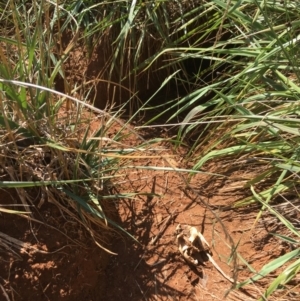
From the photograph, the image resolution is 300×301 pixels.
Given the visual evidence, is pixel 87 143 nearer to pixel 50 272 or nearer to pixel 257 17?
pixel 50 272

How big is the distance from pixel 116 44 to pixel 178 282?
905mm

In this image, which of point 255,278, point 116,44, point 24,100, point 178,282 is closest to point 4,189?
point 24,100

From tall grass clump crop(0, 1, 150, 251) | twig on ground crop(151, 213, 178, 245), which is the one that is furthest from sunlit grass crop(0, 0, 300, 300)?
twig on ground crop(151, 213, 178, 245)

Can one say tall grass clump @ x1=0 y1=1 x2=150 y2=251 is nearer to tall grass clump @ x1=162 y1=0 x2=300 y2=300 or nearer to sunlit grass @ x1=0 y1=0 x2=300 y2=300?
sunlit grass @ x1=0 y1=0 x2=300 y2=300

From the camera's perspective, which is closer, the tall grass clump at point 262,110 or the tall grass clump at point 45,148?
the tall grass clump at point 45,148

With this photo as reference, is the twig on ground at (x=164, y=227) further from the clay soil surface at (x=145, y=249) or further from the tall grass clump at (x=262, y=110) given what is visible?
the tall grass clump at (x=262, y=110)

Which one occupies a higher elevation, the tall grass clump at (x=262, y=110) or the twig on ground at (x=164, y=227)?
the tall grass clump at (x=262, y=110)

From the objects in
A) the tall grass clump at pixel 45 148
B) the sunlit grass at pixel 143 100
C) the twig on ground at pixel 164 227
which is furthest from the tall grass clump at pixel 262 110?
the tall grass clump at pixel 45 148

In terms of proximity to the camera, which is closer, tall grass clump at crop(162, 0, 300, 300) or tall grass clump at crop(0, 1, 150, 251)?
tall grass clump at crop(0, 1, 150, 251)

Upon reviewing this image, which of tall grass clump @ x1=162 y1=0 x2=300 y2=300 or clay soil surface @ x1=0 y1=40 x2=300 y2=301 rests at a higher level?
tall grass clump @ x1=162 y1=0 x2=300 y2=300

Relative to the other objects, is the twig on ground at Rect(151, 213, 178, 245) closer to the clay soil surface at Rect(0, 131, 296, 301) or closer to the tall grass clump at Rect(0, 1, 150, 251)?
the clay soil surface at Rect(0, 131, 296, 301)

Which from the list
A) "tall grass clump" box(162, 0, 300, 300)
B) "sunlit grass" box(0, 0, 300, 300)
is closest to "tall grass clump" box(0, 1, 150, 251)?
"sunlit grass" box(0, 0, 300, 300)

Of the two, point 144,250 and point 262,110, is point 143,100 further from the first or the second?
point 144,250

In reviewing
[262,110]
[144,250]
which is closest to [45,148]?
[144,250]
